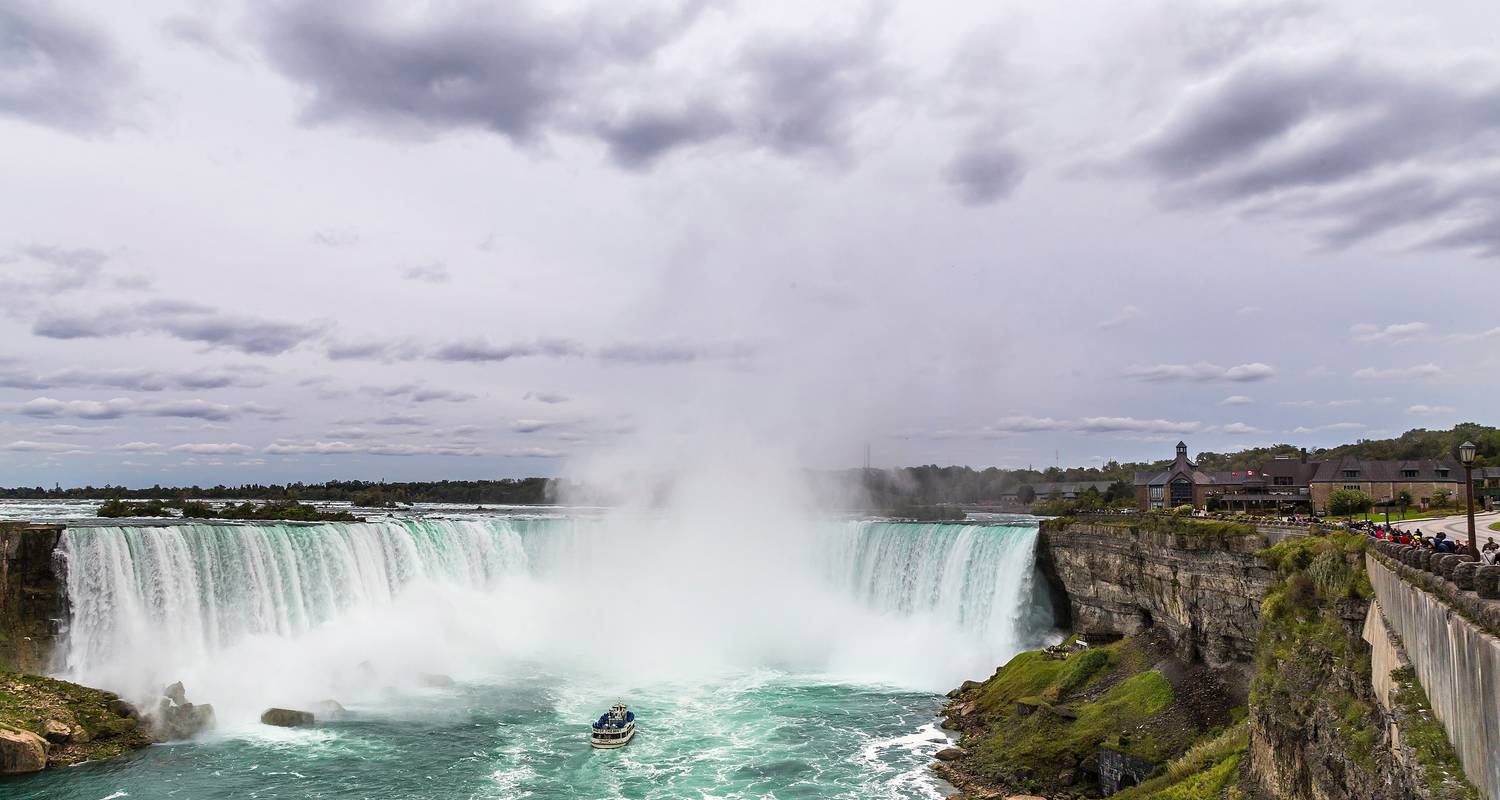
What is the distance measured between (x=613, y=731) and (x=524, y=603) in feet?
60.2

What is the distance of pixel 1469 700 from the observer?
6.24 meters

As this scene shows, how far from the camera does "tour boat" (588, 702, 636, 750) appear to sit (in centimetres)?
2313

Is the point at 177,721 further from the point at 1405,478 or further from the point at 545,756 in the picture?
the point at 1405,478

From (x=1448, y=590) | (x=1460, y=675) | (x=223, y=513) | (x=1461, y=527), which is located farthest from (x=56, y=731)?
(x=1461, y=527)

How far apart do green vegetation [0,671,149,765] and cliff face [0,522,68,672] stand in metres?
1.06

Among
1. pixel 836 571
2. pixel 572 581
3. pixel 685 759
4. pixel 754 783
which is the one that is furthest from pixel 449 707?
pixel 836 571

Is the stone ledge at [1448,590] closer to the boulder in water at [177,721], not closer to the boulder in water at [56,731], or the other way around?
the boulder in water at [177,721]

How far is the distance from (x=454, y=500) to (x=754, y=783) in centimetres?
8297

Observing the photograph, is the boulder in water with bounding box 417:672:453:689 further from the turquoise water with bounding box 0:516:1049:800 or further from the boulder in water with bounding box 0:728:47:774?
the boulder in water with bounding box 0:728:47:774

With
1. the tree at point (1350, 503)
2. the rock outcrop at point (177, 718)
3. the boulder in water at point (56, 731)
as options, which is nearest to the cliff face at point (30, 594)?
the boulder in water at point (56, 731)

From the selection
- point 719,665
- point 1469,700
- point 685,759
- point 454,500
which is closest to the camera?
point 1469,700

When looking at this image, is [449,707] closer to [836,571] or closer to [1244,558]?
[836,571]

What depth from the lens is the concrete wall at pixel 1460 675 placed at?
5.62 meters

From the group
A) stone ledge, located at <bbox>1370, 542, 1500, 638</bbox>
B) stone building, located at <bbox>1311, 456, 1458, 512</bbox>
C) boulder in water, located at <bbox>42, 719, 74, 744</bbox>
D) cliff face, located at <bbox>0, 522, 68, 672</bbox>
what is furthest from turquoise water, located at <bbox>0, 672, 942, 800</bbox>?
stone building, located at <bbox>1311, 456, 1458, 512</bbox>
